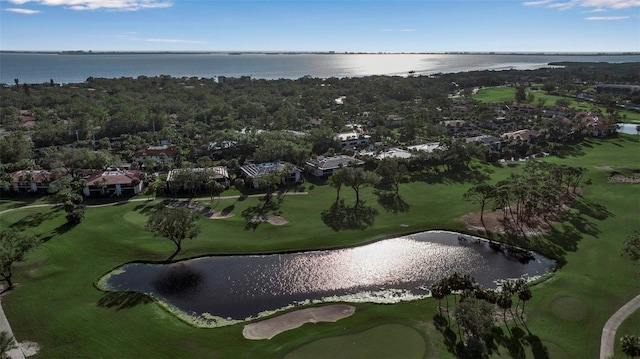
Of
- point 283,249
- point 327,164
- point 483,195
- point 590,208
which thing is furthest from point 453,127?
point 283,249

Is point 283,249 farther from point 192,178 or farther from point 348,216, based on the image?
point 192,178

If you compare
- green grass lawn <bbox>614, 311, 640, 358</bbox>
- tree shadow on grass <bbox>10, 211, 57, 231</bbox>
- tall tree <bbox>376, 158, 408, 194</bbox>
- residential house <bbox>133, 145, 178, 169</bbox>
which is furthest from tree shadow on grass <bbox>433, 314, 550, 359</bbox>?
residential house <bbox>133, 145, 178, 169</bbox>

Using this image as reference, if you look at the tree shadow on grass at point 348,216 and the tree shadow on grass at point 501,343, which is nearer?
the tree shadow on grass at point 501,343

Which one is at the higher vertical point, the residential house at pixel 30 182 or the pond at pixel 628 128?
the pond at pixel 628 128

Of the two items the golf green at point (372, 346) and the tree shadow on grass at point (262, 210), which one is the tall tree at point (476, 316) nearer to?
the golf green at point (372, 346)

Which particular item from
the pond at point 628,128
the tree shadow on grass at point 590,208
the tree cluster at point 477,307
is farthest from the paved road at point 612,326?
the pond at point 628,128

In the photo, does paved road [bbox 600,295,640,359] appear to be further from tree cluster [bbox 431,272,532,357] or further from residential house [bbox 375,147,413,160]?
residential house [bbox 375,147,413,160]
